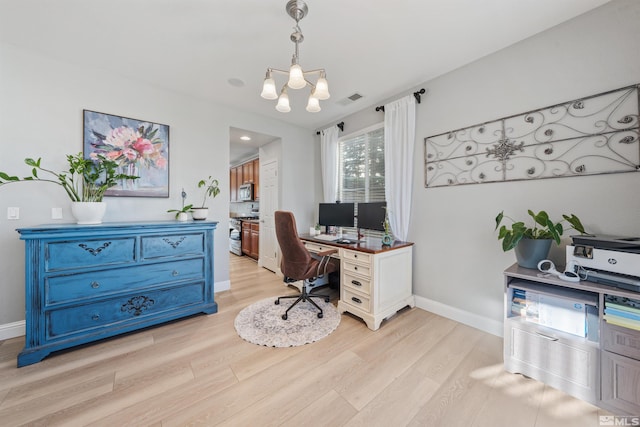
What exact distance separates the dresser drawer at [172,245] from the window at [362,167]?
2.11m

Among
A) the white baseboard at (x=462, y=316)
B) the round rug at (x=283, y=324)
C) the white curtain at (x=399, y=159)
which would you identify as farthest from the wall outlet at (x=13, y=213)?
the white baseboard at (x=462, y=316)

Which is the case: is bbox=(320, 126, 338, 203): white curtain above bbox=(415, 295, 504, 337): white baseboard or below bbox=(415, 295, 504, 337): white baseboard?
above

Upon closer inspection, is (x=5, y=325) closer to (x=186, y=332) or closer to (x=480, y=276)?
→ (x=186, y=332)

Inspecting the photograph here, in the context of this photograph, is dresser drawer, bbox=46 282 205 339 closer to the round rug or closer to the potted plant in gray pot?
the round rug

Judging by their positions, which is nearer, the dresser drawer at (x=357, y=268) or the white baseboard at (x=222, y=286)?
the dresser drawer at (x=357, y=268)

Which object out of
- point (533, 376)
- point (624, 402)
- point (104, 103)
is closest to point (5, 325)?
point (104, 103)

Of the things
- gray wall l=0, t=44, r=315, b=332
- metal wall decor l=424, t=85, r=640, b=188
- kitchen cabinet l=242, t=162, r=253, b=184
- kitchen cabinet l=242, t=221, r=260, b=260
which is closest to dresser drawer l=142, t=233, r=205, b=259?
gray wall l=0, t=44, r=315, b=332

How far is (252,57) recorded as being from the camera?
2217 millimetres

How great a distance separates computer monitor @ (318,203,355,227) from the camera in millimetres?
3099

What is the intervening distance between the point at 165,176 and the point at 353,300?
274cm

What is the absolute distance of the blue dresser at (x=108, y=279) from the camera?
69.9 inches

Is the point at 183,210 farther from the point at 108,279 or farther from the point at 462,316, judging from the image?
the point at 462,316

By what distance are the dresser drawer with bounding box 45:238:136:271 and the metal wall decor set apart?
329 cm

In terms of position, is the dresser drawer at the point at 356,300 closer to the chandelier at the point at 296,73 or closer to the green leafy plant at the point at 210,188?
the chandelier at the point at 296,73
